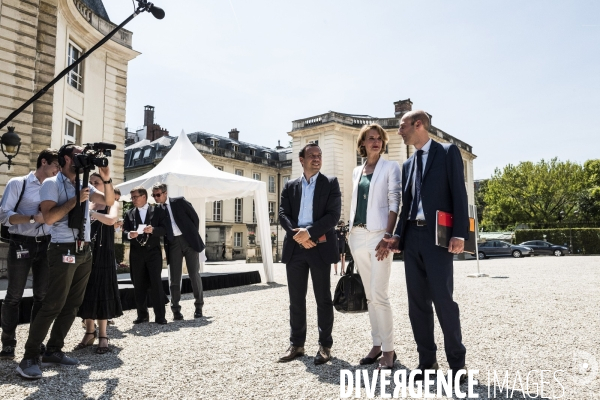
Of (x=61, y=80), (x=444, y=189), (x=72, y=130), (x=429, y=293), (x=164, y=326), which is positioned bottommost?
(x=164, y=326)

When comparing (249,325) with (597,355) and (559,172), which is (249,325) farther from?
(559,172)

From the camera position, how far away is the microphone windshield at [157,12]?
821 centimetres

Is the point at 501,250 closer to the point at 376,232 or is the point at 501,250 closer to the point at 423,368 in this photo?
the point at 376,232

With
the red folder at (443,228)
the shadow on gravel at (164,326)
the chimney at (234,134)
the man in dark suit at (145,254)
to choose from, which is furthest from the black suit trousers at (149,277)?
the chimney at (234,134)

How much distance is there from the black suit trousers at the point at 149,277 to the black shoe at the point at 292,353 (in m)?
2.74

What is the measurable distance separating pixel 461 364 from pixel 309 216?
179 centimetres

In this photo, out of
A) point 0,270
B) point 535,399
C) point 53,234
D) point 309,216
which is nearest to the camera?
point 535,399

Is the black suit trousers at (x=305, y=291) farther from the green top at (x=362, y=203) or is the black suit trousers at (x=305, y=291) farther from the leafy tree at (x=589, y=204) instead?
the leafy tree at (x=589, y=204)

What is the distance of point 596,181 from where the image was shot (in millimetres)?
50656

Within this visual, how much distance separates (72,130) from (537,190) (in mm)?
42532

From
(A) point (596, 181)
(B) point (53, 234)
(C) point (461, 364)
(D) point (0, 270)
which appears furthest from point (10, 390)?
(A) point (596, 181)

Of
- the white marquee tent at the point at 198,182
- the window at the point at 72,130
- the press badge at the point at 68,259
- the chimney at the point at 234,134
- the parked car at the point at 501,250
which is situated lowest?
the parked car at the point at 501,250

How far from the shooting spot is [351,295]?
152 inches

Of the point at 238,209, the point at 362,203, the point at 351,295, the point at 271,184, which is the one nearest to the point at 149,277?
the point at 351,295
